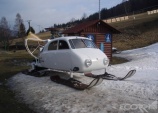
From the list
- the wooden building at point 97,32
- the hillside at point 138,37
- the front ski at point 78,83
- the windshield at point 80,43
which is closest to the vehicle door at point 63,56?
the windshield at point 80,43

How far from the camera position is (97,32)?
72.8ft

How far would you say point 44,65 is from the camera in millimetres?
13945

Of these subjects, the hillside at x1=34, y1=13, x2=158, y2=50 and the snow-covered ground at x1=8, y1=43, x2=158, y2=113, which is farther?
the hillside at x1=34, y1=13, x2=158, y2=50

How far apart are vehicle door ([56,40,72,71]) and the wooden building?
26.3ft

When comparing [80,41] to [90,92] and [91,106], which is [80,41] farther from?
[91,106]

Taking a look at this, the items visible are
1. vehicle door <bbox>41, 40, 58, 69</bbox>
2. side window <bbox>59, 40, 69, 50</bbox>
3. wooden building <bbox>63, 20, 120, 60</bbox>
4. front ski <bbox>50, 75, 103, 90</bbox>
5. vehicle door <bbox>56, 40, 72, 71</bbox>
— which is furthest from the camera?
wooden building <bbox>63, 20, 120, 60</bbox>

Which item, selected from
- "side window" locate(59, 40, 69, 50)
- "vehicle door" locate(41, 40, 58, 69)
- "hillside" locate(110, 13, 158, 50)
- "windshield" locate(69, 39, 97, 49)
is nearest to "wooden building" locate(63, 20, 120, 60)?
"vehicle door" locate(41, 40, 58, 69)

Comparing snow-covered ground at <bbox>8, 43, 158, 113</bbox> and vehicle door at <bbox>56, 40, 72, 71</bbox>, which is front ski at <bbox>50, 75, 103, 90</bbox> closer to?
snow-covered ground at <bbox>8, 43, 158, 113</bbox>

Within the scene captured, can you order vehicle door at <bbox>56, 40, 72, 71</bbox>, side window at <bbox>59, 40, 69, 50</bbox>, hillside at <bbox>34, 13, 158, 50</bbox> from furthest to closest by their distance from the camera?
1. hillside at <bbox>34, 13, 158, 50</bbox>
2. side window at <bbox>59, 40, 69, 50</bbox>
3. vehicle door at <bbox>56, 40, 72, 71</bbox>

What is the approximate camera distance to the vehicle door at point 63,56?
11616mm

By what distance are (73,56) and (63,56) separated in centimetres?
92

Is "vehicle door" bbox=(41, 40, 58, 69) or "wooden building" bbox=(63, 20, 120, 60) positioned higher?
"wooden building" bbox=(63, 20, 120, 60)

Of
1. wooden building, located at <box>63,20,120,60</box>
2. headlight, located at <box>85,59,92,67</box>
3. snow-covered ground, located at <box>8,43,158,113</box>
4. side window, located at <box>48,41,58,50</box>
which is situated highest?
wooden building, located at <box>63,20,120,60</box>

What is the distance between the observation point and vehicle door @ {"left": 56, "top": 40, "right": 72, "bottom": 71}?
11616 mm
